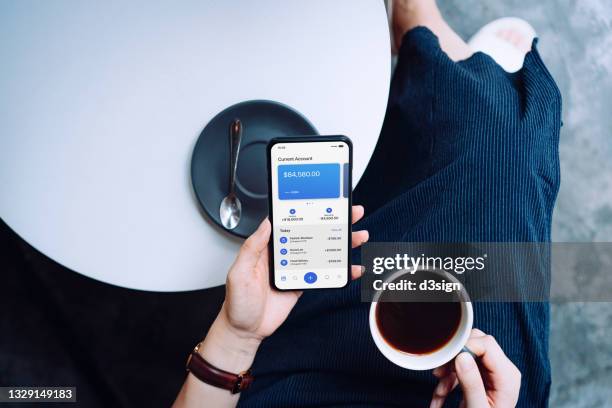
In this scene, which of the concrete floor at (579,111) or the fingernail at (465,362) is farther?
the concrete floor at (579,111)

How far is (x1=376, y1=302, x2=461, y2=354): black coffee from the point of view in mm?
628

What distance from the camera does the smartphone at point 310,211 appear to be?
2.13 feet

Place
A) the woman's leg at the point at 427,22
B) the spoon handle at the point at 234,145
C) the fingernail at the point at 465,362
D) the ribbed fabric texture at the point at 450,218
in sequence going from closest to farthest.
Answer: the fingernail at the point at 465,362
the spoon handle at the point at 234,145
the ribbed fabric texture at the point at 450,218
the woman's leg at the point at 427,22

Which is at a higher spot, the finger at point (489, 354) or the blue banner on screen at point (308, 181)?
the blue banner on screen at point (308, 181)

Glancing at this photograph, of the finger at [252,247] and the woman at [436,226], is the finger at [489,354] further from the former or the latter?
the finger at [252,247]

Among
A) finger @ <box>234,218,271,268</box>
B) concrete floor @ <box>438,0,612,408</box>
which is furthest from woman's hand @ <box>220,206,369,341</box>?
concrete floor @ <box>438,0,612,408</box>

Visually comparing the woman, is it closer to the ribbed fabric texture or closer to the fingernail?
the ribbed fabric texture

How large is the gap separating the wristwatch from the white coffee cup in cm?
23

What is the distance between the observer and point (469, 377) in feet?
1.90

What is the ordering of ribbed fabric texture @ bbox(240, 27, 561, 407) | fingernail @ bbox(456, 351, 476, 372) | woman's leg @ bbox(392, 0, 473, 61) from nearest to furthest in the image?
fingernail @ bbox(456, 351, 476, 372) → ribbed fabric texture @ bbox(240, 27, 561, 407) → woman's leg @ bbox(392, 0, 473, 61)

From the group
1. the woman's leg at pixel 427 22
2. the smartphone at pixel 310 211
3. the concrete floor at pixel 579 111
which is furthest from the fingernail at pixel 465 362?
the concrete floor at pixel 579 111

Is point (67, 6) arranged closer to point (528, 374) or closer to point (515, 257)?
point (515, 257)

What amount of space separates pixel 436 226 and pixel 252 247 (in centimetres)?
32

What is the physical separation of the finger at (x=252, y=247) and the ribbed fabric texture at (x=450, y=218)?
0.79 feet
